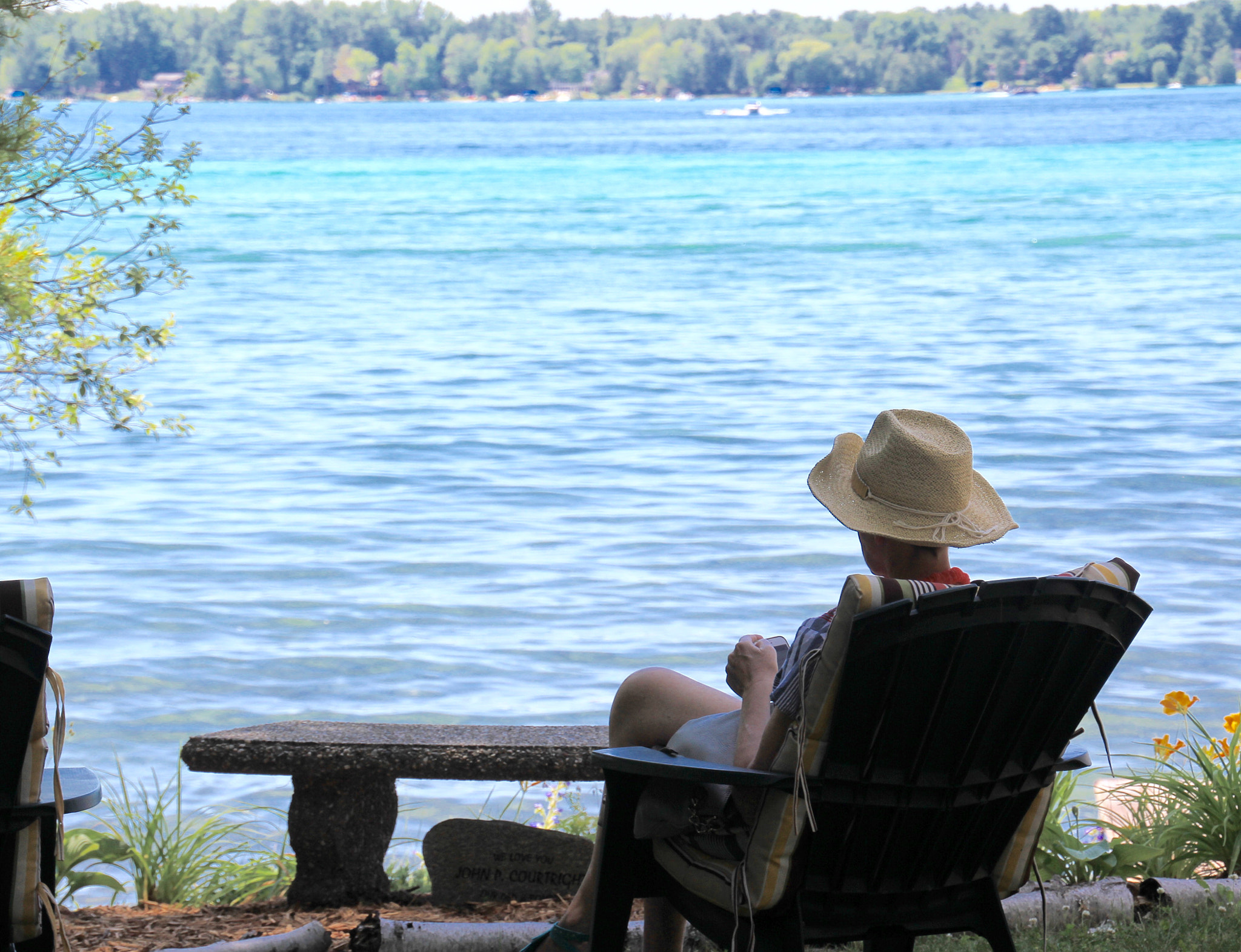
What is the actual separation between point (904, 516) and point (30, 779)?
1.53m

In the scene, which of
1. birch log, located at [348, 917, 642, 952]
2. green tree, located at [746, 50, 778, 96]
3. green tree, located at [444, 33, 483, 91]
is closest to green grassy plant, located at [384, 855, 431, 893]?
birch log, located at [348, 917, 642, 952]

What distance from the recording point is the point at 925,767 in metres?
2.32

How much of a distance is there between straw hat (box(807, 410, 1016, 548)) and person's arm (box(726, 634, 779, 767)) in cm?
29

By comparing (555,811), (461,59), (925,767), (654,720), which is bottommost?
(555,811)

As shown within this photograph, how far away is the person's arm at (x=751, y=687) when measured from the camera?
2471mm

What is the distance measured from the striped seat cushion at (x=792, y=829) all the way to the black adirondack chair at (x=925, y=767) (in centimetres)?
2

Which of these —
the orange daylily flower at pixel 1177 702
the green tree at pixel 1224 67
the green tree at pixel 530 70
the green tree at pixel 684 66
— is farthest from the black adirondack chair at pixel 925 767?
the green tree at pixel 1224 67

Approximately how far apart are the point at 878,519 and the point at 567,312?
63.8ft

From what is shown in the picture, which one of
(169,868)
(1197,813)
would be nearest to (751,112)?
(1197,813)

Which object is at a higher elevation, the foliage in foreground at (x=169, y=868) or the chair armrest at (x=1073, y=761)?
the chair armrest at (x=1073, y=761)

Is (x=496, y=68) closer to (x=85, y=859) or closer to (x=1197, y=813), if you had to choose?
(x=85, y=859)

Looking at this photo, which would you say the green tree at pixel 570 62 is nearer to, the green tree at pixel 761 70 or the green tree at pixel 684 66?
the green tree at pixel 684 66

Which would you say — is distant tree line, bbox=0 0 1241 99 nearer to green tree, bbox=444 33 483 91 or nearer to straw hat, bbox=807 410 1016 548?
green tree, bbox=444 33 483 91

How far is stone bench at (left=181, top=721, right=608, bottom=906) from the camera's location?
3.19 meters
